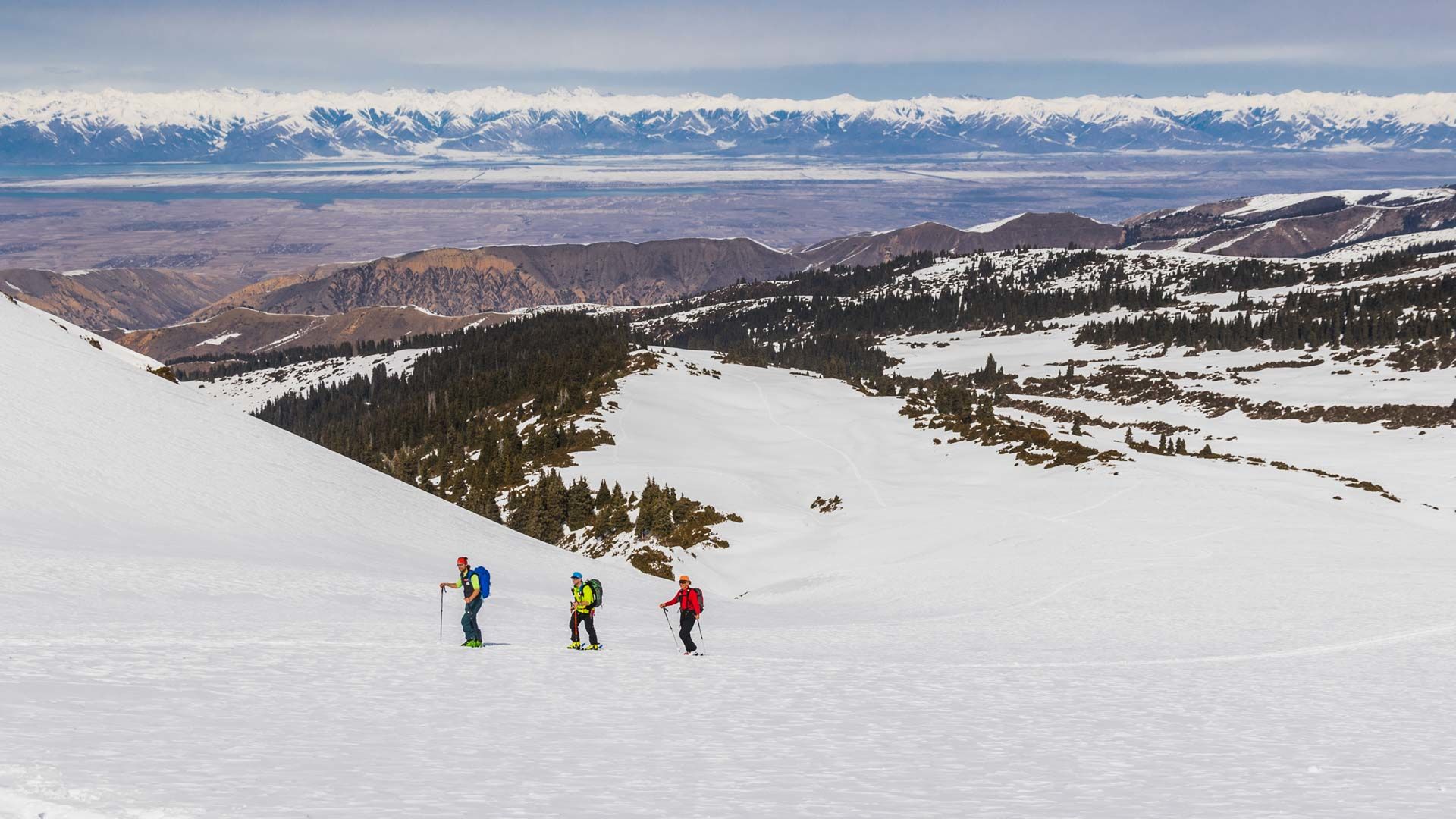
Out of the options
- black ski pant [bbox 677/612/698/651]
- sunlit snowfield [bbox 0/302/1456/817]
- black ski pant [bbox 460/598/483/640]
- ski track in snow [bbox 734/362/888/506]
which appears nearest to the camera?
sunlit snowfield [bbox 0/302/1456/817]

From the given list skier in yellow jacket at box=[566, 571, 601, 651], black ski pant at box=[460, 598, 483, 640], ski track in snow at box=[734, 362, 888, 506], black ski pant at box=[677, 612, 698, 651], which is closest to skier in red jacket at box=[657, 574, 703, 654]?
black ski pant at box=[677, 612, 698, 651]

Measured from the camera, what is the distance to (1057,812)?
11.8m

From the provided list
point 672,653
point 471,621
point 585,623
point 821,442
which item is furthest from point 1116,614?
point 821,442

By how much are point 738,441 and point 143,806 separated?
8825cm

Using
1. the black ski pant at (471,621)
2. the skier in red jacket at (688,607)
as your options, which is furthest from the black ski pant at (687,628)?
the black ski pant at (471,621)

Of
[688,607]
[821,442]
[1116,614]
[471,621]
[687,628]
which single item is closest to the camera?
[471,621]

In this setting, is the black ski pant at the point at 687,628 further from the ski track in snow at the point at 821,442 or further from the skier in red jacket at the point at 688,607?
the ski track in snow at the point at 821,442

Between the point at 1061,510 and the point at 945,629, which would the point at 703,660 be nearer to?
the point at 945,629

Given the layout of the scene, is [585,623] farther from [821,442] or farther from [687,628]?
[821,442]

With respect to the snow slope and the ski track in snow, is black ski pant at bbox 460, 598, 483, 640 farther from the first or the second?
the ski track in snow

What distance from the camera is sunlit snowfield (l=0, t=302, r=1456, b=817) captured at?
12250mm

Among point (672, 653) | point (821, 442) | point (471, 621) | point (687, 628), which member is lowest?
point (672, 653)

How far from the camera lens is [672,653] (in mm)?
25359

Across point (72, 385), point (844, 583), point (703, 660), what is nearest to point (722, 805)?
point (703, 660)
